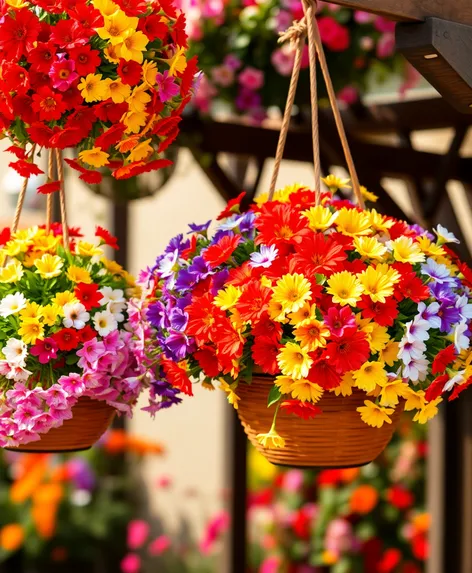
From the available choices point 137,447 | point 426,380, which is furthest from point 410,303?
point 137,447

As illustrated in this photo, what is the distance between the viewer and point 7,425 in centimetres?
139

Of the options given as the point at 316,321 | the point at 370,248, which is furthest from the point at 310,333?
the point at 370,248

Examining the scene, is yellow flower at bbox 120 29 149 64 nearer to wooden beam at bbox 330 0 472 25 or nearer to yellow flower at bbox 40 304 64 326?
wooden beam at bbox 330 0 472 25

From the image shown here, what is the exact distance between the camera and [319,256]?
124cm

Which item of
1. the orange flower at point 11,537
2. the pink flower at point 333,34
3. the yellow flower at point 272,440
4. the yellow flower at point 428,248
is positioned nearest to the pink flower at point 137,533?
the orange flower at point 11,537

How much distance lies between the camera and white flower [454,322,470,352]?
4.18 ft

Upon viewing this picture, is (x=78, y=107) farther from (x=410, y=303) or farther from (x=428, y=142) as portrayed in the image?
(x=428, y=142)

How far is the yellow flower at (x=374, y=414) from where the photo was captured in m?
1.26

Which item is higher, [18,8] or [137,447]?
[18,8]

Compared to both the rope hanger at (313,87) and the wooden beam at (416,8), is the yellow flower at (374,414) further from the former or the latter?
the wooden beam at (416,8)

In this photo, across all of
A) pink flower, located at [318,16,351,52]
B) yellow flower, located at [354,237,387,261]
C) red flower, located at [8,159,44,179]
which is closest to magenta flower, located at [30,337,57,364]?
red flower, located at [8,159,44,179]

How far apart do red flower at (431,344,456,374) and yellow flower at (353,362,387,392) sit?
0.08 meters

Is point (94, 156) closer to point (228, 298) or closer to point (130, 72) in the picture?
point (130, 72)

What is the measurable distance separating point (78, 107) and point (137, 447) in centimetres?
330
